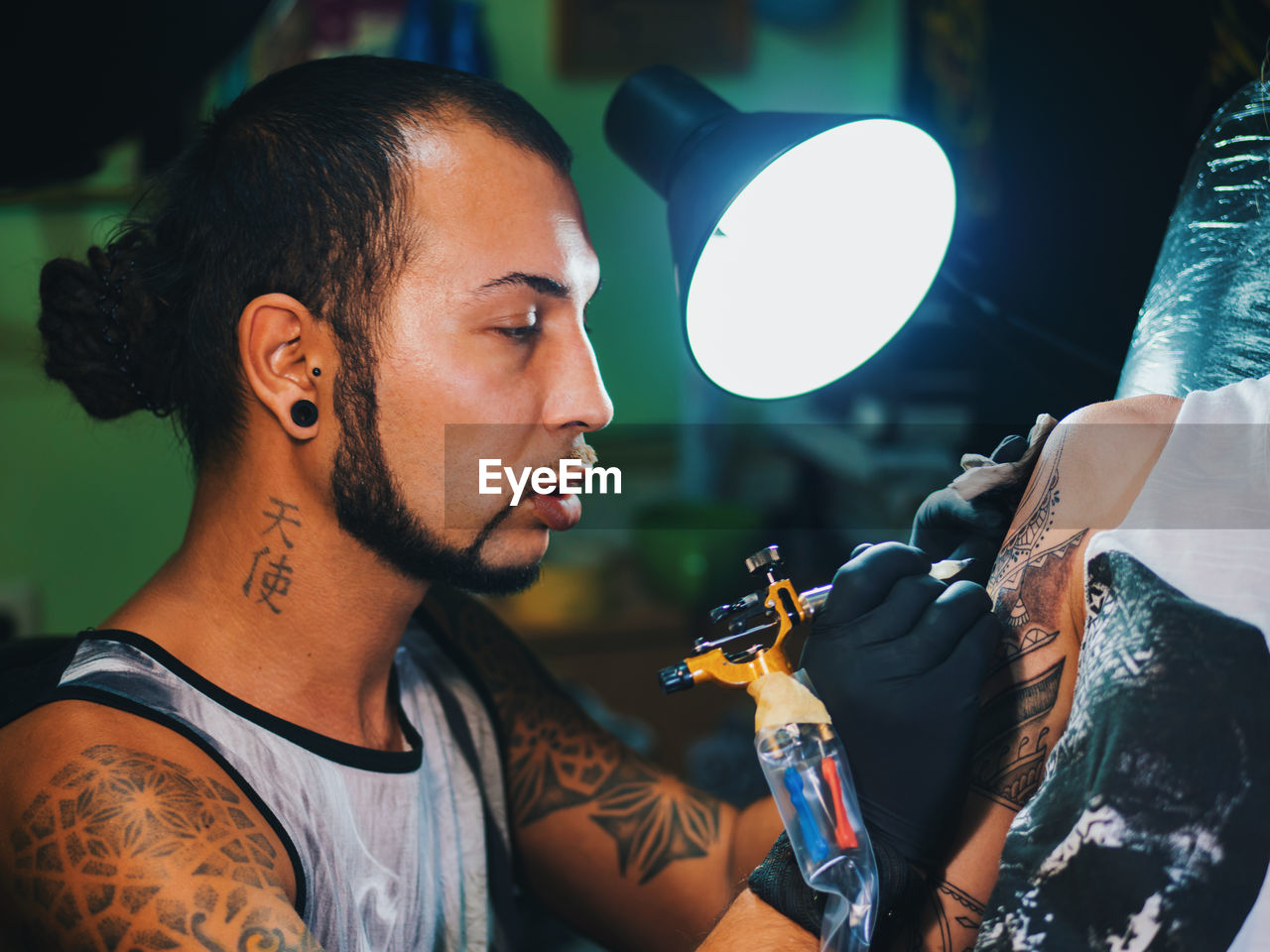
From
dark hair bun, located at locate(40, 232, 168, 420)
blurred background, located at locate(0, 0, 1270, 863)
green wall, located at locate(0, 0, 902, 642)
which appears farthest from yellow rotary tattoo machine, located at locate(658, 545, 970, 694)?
green wall, located at locate(0, 0, 902, 642)

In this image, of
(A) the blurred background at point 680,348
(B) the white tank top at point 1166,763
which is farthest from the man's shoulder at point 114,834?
(A) the blurred background at point 680,348

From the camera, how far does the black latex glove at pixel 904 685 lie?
86 centimetres

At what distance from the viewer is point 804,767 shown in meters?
0.81

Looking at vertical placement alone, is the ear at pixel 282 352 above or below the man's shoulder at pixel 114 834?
above

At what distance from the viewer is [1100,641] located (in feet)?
2.66

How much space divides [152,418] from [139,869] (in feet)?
7.24

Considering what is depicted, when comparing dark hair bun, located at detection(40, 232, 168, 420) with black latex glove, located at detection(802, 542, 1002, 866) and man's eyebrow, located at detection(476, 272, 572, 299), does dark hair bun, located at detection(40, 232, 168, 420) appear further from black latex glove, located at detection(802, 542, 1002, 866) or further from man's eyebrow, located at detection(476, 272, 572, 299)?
black latex glove, located at detection(802, 542, 1002, 866)

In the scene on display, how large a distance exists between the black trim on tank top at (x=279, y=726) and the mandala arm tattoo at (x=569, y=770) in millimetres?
204

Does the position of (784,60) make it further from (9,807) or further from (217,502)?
(9,807)

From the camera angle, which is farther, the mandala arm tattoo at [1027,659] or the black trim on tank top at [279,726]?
the black trim on tank top at [279,726]

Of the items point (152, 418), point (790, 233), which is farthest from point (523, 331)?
point (152, 418)

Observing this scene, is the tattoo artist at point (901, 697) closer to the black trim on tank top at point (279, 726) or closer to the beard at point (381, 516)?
the beard at point (381, 516)

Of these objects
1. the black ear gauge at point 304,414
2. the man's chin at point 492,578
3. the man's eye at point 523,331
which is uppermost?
the man's eye at point 523,331

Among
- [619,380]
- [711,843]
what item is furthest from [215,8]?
[619,380]
